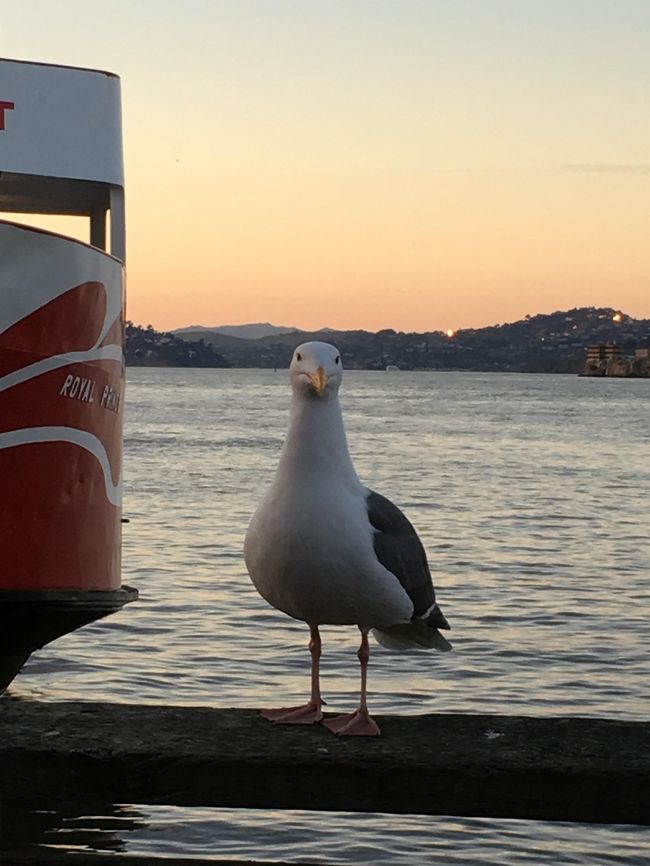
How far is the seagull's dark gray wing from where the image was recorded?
623 cm

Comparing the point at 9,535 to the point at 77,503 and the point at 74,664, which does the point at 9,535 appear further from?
the point at 74,664

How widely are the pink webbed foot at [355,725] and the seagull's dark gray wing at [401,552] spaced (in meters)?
0.65

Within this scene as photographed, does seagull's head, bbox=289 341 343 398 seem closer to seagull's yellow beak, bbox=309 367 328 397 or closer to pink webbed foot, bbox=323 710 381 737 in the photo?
seagull's yellow beak, bbox=309 367 328 397

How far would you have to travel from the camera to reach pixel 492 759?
5055 millimetres

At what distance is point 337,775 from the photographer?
16.4 ft

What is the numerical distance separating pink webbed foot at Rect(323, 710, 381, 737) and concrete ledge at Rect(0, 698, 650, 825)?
20cm

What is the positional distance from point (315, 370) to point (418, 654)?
7.88m

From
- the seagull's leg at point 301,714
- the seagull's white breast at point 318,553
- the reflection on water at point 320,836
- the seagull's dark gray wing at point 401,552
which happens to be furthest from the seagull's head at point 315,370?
the reflection on water at point 320,836

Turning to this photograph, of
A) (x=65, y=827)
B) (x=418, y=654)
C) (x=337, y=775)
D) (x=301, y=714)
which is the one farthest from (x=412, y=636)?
(x=418, y=654)

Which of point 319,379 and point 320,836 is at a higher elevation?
point 319,379

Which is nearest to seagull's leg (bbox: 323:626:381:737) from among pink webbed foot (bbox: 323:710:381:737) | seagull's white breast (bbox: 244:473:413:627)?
pink webbed foot (bbox: 323:710:381:737)

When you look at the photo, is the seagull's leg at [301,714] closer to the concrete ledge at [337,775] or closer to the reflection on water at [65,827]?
the concrete ledge at [337,775]

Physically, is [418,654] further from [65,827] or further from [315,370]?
[315,370]

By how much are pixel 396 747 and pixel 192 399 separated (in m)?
131
